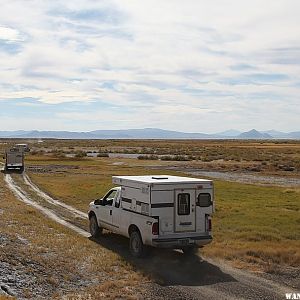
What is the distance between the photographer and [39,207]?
29.5 m

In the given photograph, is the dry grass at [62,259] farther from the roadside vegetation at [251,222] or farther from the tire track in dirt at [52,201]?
the tire track in dirt at [52,201]

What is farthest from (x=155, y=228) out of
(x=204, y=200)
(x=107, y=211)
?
(x=107, y=211)

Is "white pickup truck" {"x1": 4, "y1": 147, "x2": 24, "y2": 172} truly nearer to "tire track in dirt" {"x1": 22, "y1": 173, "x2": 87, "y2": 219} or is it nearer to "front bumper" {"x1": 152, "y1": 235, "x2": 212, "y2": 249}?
"tire track in dirt" {"x1": 22, "y1": 173, "x2": 87, "y2": 219}

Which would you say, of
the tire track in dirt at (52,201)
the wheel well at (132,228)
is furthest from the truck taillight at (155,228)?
the tire track in dirt at (52,201)

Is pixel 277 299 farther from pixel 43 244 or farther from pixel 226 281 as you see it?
pixel 43 244

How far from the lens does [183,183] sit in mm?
16344

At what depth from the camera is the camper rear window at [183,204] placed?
53.4 feet

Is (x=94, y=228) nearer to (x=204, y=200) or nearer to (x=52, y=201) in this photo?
(x=204, y=200)

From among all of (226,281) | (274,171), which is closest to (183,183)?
(226,281)

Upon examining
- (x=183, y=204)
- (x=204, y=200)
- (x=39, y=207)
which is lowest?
(x=39, y=207)

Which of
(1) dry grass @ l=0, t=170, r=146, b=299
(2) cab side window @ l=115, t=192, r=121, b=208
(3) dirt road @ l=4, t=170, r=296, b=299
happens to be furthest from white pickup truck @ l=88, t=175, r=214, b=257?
(1) dry grass @ l=0, t=170, r=146, b=299

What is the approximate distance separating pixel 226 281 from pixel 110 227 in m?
6.40

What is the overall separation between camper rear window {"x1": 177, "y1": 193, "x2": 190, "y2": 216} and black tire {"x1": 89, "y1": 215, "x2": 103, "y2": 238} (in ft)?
17.5

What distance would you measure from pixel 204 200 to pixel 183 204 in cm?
76
